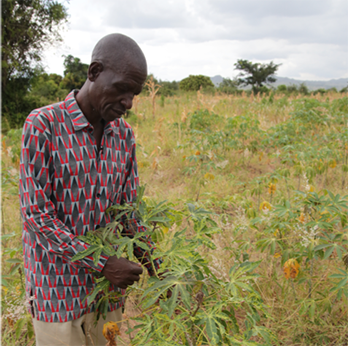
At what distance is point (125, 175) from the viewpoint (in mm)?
1358

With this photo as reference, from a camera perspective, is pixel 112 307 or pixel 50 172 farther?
pixel 112 307

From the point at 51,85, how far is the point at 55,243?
18.5m

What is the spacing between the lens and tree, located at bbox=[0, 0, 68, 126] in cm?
1156

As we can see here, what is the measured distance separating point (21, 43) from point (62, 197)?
13646mm

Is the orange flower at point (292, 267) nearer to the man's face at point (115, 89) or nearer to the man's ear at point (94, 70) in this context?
the man's face at point (115, 89)

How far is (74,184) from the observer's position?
1.14 metres

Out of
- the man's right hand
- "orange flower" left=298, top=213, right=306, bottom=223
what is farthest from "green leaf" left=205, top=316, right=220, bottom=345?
"orange flower" left=298, top=213, right=306, bottom=223

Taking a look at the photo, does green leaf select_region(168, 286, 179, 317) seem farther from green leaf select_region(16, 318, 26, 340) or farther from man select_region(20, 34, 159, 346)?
green leaf select_region(16, 318, 26, 340)

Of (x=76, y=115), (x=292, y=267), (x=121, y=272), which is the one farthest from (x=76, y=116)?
(x=292, y=267)

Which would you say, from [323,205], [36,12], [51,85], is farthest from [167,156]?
[51,85]

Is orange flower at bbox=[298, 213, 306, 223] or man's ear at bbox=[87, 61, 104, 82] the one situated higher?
man's ear at bbox=[87, 61, 104, 82]

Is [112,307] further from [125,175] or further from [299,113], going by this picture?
[299,113]

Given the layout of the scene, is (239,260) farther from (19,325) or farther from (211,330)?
(19,325)

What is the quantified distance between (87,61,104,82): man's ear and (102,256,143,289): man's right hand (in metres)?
0.64
